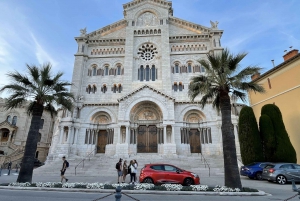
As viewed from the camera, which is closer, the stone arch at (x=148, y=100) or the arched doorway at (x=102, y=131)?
the stone arch at (x=148, y=100)

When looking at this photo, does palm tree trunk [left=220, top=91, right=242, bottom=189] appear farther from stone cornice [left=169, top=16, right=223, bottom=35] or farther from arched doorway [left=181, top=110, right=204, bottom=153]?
stone cornice [left=169, top=16, right=223, bottom=35]

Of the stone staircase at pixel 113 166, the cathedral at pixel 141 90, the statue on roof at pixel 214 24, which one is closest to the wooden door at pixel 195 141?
the cathedral at pixel 141 90

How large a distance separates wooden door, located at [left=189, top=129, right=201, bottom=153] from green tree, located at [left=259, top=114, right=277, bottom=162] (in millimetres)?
8498

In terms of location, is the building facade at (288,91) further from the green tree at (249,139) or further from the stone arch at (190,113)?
the stone arch at (190,113)

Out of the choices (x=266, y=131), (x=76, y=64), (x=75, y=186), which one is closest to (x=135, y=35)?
(x=76, y=64)

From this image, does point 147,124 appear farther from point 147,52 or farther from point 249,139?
point 249,139

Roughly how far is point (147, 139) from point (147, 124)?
201 centimetres

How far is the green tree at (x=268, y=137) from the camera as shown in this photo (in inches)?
672

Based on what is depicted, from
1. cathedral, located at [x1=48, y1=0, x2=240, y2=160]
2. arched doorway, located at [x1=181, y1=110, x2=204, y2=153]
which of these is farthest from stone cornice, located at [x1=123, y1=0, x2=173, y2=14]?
arched doorway, located at [x1=181, y1=110, x2=204, y2=153]

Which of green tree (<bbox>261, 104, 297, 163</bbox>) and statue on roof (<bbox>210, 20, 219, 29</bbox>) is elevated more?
statue on roof (<bbox>210, 20, 219, 29</bbox>)

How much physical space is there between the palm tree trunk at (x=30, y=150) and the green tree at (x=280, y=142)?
19227 millimetres

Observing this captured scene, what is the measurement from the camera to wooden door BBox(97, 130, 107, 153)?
2583cm

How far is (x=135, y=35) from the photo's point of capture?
100 ft

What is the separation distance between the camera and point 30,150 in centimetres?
1245
